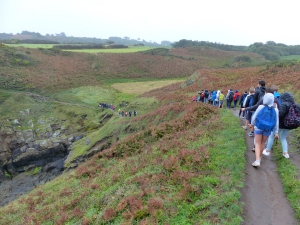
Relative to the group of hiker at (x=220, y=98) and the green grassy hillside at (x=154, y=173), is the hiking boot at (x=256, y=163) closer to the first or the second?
the green grassy hillside at (x=154, y=173)

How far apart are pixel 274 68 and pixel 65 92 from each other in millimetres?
49122

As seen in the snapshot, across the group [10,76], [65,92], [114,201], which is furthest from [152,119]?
[10,76]

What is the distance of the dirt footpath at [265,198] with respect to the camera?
8055 millimetres

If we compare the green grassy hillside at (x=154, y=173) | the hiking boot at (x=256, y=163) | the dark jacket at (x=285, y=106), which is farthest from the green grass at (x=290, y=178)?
→ the dark jacket at (x=285, y=106)

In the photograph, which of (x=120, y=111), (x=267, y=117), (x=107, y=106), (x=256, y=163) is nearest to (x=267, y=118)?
(x=267, y=117)

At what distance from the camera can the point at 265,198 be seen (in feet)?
29.8

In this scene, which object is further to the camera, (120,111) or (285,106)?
(120,111)

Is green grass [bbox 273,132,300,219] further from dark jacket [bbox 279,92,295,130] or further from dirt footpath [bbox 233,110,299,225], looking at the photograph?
dark jacket [bbox 279,92,295,130]

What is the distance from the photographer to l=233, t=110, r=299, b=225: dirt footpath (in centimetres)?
805

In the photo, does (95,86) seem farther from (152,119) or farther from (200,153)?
(200,153)

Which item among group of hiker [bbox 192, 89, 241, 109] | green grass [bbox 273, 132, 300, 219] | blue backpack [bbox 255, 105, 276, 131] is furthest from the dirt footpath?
group of hiker [bbox 192, 89, 241, 109]

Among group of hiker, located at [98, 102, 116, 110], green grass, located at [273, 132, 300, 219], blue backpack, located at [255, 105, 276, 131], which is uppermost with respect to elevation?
blue backpack, located at [255, 105, 276, 131]

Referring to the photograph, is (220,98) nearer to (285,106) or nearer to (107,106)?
(285,106)

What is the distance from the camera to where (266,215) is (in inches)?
324
